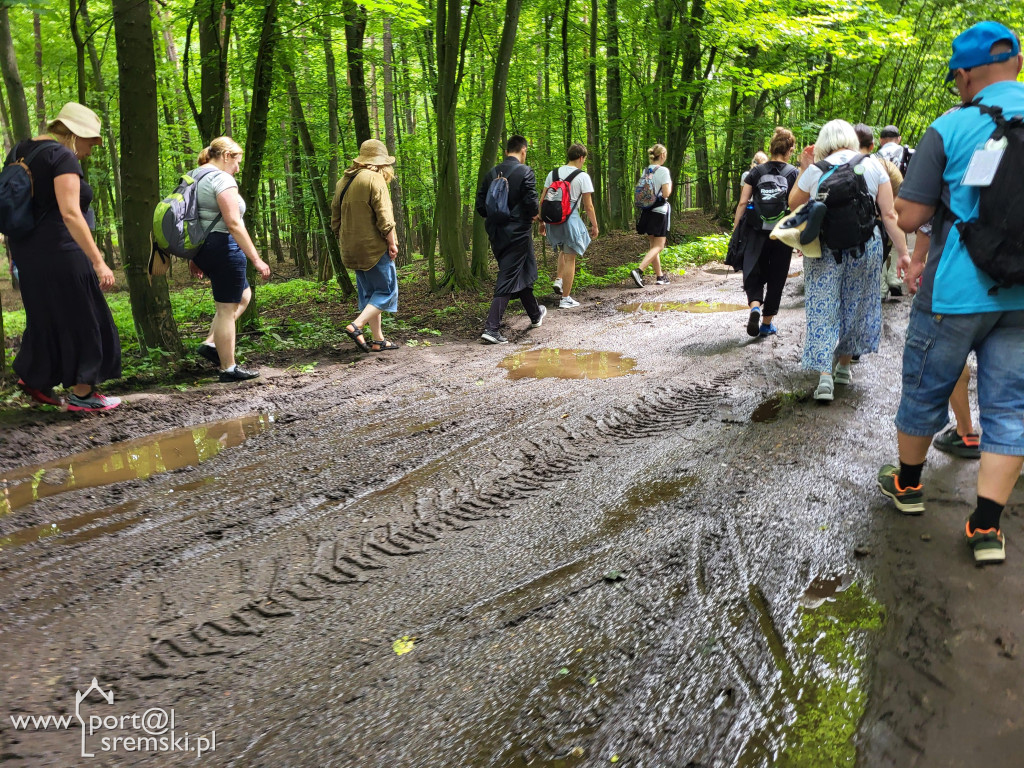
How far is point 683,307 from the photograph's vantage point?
375 inches

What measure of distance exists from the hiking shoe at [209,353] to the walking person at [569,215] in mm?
5164

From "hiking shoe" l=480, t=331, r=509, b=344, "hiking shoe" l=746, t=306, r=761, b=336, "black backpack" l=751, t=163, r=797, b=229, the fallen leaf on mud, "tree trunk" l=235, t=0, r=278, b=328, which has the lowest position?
the fallen leaf on mud

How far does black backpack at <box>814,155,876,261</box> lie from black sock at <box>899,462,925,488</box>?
2.24 meters

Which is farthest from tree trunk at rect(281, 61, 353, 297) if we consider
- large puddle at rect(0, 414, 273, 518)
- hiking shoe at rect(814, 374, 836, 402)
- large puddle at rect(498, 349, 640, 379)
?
hiking shoe at rect(814, 374, 836, 402)

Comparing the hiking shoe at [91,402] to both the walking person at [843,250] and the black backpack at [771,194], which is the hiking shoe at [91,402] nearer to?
the walking person at [843,250]

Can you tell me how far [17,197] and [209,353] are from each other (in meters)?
2.28

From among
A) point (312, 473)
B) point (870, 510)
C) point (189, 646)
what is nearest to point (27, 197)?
point (312, 473)

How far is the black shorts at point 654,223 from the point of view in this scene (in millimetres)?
11477

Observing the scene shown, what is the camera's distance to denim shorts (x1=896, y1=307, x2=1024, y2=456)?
2.84 metres

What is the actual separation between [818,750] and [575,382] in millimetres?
4176

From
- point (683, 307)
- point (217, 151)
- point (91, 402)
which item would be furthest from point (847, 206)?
point (91, 402)

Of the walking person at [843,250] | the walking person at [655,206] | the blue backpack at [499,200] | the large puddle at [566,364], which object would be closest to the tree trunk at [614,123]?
the walking person at [655,206]

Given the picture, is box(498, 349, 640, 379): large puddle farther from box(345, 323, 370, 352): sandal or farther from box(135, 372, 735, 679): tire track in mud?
box(345, 323, 370, 352): sandal

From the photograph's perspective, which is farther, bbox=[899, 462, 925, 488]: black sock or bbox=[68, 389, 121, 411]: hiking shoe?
bbox=[68, 389, 121, 411]: hiking shoe
